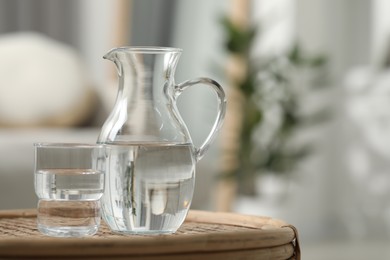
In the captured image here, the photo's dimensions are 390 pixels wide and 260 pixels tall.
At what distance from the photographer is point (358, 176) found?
436 cm

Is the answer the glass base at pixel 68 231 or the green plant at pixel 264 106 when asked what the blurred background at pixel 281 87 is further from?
the glass base at pixel 68 231

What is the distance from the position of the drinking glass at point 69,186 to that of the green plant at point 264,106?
119 inches

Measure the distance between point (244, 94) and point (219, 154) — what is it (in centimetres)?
44

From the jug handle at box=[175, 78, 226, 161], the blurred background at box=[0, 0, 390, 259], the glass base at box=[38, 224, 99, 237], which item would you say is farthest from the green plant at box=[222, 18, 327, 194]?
the glass base at box=[38, 224, 99, 237]

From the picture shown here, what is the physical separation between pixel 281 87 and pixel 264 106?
0.12m

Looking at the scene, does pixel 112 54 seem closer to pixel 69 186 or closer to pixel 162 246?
pixel 69 186

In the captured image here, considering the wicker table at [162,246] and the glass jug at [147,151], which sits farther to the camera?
the glass jug at [147,151]

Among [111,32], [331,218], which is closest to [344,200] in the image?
[331,218]

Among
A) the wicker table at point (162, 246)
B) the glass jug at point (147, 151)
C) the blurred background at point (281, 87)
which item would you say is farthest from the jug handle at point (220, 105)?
the blurred background at point (281, 87)

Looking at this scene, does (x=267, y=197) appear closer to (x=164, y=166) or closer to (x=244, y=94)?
(x=244, y=94)

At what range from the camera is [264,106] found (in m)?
4.19

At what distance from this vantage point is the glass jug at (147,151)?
39.3 inches

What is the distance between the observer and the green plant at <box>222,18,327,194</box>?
4062mm

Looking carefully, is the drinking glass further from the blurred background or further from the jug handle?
the blurred background
